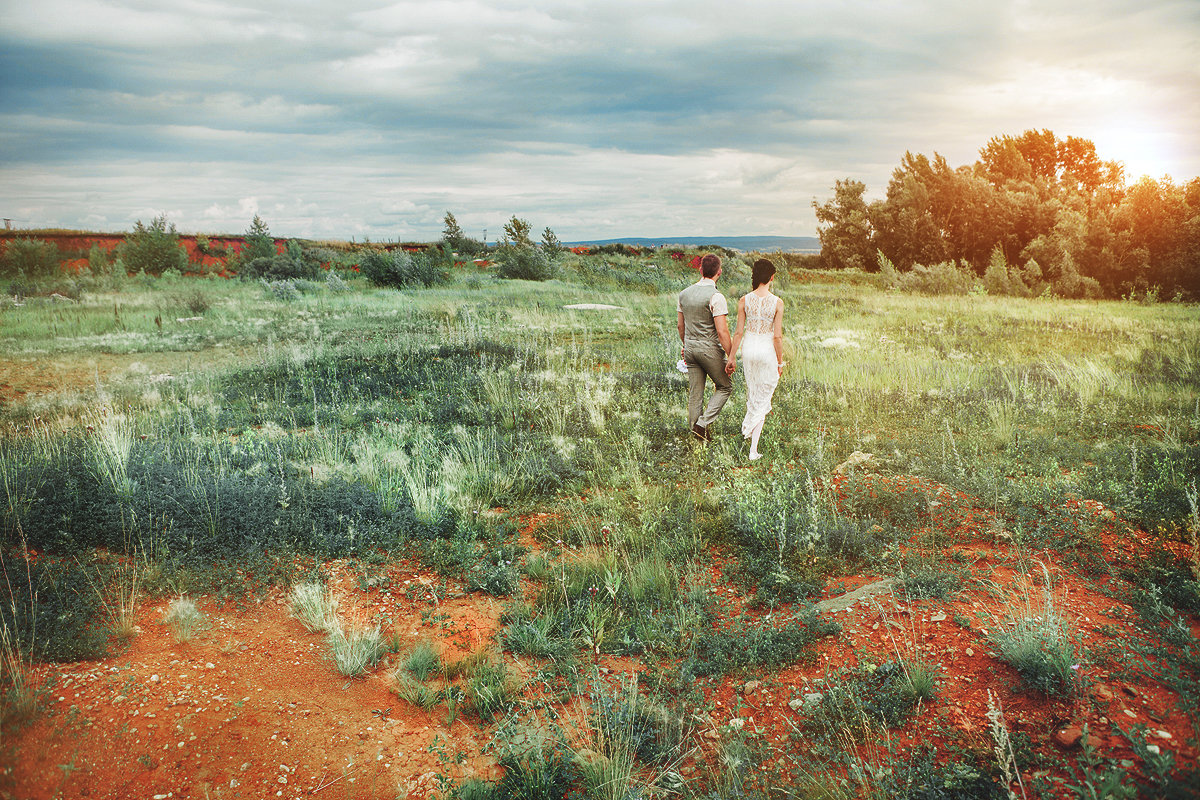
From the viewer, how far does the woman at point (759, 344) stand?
6648mm

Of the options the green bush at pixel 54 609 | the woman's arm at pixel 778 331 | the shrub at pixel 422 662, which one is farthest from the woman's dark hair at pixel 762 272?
the green bush at pixel 54 609

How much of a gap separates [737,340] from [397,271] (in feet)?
86.2

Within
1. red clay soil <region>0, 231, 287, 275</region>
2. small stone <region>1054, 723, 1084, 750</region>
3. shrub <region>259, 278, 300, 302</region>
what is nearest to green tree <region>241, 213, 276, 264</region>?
red clay soil <region>0, 231, 287, 275</region>

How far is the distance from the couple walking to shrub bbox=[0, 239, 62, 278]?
25823mm

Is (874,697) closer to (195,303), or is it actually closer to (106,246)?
(195,303)

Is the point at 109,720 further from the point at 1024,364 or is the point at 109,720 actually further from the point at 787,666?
the point at 1024,364

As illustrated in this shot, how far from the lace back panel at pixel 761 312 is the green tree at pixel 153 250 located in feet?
114

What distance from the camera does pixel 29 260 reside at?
22297 mm

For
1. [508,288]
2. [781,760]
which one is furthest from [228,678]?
[508,288]

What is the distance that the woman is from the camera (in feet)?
21.8

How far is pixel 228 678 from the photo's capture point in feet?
11.9

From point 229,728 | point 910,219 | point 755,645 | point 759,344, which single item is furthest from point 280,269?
point 910,219

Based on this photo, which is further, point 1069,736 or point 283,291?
point 283,291

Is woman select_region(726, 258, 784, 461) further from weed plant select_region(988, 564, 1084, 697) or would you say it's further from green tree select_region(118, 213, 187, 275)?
green tree select_region(118, 213, 187, 275)
